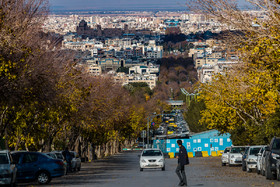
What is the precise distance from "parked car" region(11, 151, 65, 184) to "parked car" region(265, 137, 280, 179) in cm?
944

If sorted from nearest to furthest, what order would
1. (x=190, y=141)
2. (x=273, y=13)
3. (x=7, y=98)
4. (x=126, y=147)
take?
(x=273, y=13) < (x=7, y=98) < (x=190, y=141) < (x=126, y=147)

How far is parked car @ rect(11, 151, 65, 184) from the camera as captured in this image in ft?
92.1

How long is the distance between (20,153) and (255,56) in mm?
11634

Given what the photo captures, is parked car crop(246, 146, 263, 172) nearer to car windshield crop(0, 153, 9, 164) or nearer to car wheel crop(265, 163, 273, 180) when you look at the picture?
car wheel crop(265, 163, 273, 180)

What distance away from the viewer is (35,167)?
1110 inches

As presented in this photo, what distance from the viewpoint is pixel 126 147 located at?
138125mm

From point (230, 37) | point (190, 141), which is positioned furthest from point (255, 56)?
point (190, 141)

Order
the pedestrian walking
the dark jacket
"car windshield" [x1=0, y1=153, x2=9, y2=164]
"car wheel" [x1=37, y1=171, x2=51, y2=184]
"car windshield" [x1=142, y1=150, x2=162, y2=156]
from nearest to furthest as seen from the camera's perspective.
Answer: "car windshield" [x1=0, y1=153, x2=9, y2=164] < the pedestrian walking < the dark jacket < "car wheel" [x1=37, y1=171, x2=51, y2=184] < "car windshield" [x1=142, y1=150, x2=162, y2=156]

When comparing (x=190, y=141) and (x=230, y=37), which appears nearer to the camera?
(x=230, y=37)

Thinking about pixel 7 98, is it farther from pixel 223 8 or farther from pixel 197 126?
pixel 197 126

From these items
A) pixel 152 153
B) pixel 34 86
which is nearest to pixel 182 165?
pixel 34 86

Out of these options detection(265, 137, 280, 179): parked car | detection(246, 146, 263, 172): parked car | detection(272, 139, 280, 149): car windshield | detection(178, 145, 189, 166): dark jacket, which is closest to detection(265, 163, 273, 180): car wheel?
detection(265, 137, 280, 179): parked car

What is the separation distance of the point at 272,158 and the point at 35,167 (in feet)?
34.1

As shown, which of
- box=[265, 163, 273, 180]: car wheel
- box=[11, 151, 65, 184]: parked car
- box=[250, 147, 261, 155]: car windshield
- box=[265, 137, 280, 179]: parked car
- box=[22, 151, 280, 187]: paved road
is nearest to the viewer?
box=[22, 151, 280, 187]: paved road
